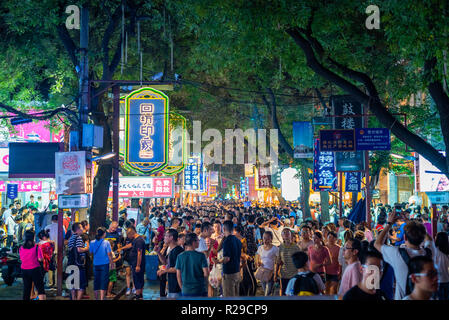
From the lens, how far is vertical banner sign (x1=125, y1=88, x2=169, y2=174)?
1947 cm

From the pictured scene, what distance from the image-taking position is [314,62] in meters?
12.4

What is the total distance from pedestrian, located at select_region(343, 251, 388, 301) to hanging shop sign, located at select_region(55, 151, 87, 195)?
8.38 m

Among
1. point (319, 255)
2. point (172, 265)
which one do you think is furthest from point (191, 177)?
point (172, 265)

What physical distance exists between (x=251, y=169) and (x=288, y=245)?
159 ft

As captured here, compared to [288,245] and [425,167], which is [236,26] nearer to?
[288,245]

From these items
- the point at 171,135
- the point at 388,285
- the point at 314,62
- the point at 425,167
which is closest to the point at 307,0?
the point at 314,62

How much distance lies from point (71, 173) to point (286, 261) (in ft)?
21.3

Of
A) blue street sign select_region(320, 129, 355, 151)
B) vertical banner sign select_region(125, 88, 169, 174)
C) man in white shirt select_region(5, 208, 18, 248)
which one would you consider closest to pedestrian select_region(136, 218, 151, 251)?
vertical banner sign select_region(125, 88, 169, 174)

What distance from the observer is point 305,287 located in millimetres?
6059

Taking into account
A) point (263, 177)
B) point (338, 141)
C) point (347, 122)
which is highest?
point (347, 122)

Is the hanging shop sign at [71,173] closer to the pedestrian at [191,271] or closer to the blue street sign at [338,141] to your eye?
the pedestrian at [191,271]

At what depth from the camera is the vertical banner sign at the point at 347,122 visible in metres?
18.8

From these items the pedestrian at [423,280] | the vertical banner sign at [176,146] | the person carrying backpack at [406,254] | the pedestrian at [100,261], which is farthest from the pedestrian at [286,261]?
the vertical banner sign at [176,146]

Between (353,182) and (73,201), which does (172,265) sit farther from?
(353,182)
